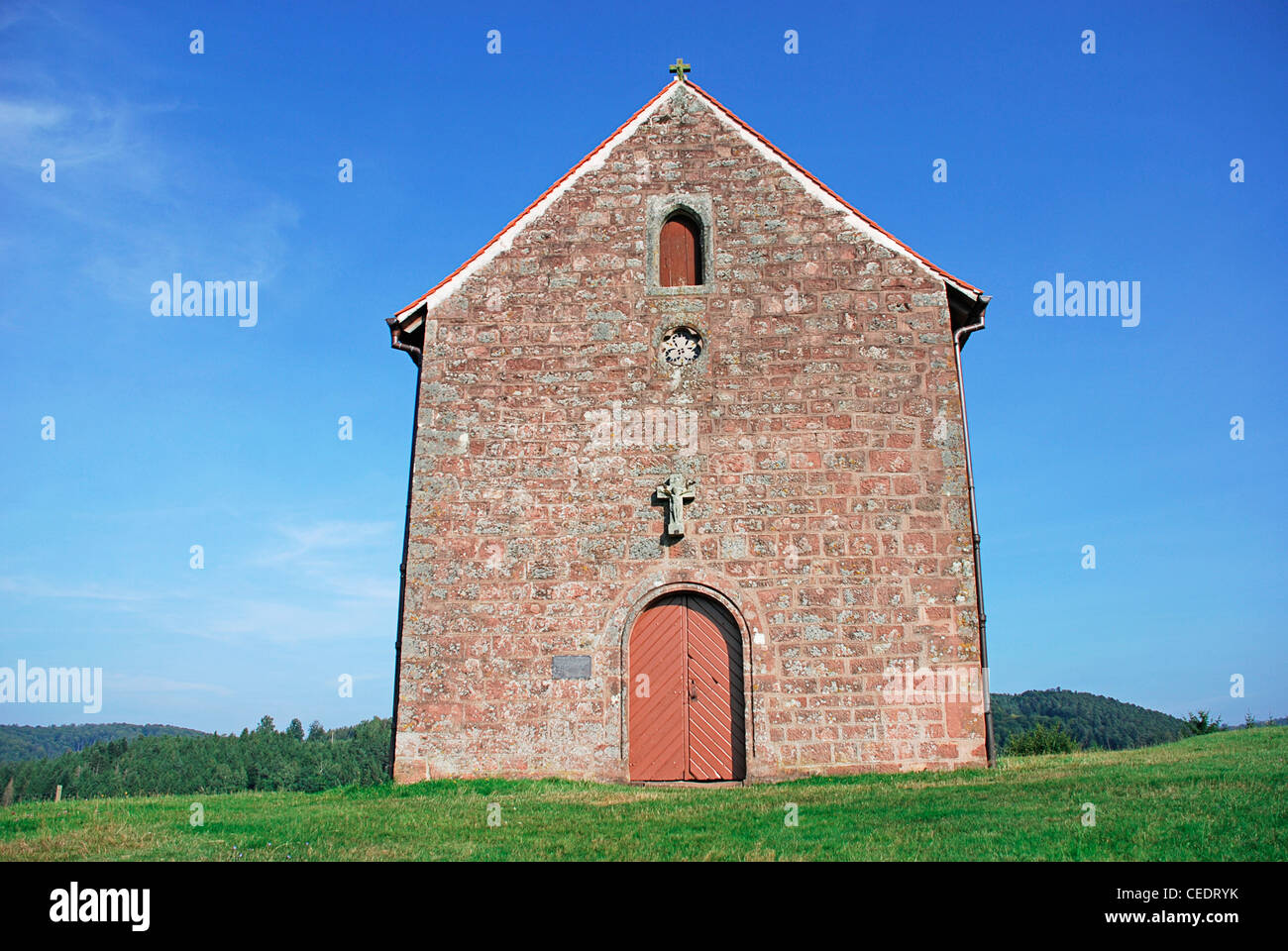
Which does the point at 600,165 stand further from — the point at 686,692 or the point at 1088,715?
the point at 1088,715

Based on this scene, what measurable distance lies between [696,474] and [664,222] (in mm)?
4240

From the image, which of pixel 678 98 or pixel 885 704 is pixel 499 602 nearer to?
pixel 885 704

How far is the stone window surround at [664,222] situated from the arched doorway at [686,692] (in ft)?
15.7

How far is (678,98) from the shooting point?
1522cm

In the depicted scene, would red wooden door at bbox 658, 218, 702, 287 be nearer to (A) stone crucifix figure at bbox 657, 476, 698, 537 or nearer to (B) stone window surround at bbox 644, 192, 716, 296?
(B) stone window surround at bbox 644, 192, 716, 296

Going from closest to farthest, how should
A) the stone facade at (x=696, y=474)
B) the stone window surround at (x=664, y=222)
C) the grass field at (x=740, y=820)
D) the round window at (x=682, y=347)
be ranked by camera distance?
the grass field at (x=740, y=820)
the stone facade at (x=696, y=474)
the round window at (x=682, y=347)
the stone window surround at (x=664, y=222)

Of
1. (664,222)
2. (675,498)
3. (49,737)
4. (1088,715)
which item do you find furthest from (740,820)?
(49,737)

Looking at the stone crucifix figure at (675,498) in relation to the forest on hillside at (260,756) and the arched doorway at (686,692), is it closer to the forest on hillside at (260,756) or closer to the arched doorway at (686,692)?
the arched doorway at (686,692)

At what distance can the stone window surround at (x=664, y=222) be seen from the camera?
1438cm

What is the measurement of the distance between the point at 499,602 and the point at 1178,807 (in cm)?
873

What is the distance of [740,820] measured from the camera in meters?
8.84

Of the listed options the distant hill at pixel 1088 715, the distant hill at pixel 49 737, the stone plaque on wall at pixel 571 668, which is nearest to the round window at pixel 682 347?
the stone plaque on wall at pixel 571 668

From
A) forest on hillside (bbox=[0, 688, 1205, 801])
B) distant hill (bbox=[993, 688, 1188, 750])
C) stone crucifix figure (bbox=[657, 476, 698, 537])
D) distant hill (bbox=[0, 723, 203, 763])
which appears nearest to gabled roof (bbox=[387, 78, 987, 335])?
stone crucifix figure (bbox=[657, 476, 698, 537])
